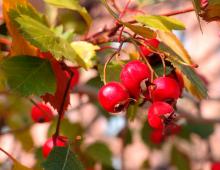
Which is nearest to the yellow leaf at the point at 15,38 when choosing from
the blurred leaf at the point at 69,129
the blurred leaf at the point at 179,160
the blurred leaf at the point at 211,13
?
the blurred leaf at the point at 211,13

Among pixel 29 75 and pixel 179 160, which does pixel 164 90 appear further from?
pixel 179 160

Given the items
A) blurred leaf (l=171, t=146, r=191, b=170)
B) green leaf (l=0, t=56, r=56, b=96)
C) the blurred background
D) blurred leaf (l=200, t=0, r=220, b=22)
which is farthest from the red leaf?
blurred leaf (l=171, t=146, r=191, b=170)

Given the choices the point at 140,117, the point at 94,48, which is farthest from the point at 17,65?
the point at 140,117

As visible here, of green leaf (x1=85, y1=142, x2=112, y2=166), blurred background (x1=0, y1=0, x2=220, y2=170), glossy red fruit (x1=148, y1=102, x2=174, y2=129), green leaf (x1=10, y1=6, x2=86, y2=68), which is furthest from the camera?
blurred background (x1=0, y1=0, x2=220, y2=170)

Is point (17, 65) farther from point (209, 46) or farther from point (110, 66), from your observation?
point (209, 46)

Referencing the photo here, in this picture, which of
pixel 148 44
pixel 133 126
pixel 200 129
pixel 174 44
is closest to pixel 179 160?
pixel 200 129

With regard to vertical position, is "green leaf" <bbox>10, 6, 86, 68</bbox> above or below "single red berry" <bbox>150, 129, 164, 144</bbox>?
above

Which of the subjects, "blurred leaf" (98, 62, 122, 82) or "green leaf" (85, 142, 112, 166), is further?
"green leaf" (85, 142, 112, 166)

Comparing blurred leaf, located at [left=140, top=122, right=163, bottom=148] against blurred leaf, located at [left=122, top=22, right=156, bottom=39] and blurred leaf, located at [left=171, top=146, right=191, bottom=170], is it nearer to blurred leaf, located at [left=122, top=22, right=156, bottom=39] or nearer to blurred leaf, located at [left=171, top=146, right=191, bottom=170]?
blurred leaf, located at [left=171, top=146, right=191, bottom=170]
